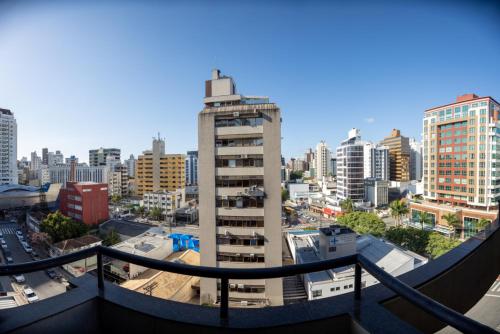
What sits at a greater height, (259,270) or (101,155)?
(101,155)

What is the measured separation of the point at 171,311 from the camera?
3.15 ft

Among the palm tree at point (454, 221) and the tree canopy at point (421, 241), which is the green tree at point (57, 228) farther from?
the palm tree at point (454, 221)

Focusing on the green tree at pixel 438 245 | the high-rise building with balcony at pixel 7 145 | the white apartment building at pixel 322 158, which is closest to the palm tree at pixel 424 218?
the green tree at pixel 438 245

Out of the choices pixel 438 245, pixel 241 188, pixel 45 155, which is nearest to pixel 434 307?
pixel 241 188

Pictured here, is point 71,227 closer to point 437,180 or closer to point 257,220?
point 257,220

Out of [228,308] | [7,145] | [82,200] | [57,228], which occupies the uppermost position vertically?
[7,145]

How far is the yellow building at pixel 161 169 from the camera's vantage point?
3048cm

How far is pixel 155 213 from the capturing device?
76.6 ft

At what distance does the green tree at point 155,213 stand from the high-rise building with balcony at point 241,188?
59.8 feet

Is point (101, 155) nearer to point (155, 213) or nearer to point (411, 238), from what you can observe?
point (155, 213)

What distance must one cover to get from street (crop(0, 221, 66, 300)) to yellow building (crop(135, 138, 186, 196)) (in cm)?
1701

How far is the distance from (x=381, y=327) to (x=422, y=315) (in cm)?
49

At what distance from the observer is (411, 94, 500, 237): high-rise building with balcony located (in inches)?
638

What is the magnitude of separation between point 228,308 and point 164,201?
26.4 meters
